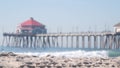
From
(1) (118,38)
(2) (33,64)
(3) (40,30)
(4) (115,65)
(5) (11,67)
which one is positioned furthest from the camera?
(3) (40,30)

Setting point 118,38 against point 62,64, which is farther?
point 118,38

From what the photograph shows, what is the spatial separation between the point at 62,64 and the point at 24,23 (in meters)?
86.2

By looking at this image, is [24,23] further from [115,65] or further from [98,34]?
[115,65]

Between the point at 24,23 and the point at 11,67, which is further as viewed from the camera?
the point at 24,23

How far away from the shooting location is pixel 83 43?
217 feet

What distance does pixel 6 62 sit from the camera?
36.4 ft

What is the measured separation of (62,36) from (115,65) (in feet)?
203

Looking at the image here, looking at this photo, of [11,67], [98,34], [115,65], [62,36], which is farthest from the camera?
[62,36]

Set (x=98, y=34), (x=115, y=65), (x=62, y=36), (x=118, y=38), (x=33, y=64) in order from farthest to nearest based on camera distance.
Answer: (x=62, y=36) → (x=98, y=34) → (x=118, y=38) → (x=115, y=65) → (x=33, y=64)

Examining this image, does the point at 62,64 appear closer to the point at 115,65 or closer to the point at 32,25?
the point at 115,65

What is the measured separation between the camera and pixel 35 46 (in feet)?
256

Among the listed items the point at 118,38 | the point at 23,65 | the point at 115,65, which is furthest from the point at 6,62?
the point at 118,38

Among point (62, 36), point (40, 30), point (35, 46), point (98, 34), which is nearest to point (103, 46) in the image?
point (98, 34)

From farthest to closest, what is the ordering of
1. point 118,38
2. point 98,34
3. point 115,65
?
point 98,34, point 118,38, point 115,65
